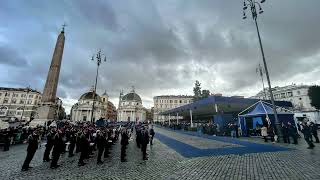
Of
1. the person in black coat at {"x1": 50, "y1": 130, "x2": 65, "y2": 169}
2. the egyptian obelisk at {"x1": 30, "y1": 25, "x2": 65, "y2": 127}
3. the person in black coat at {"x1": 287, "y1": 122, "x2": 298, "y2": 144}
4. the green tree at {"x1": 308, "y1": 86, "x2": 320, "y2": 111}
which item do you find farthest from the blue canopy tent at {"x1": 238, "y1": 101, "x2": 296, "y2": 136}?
the green tree at {"x1": 308, "y1": 86, "x2": 320, "y2": 111}

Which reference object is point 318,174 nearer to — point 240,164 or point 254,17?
point 240,164

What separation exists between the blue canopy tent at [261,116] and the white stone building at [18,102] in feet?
313

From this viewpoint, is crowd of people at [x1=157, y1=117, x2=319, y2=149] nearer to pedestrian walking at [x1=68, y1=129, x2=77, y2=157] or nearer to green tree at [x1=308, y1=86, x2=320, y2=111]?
pedestrian walking at [x1=68, y1=129, x2=77, y2=157]

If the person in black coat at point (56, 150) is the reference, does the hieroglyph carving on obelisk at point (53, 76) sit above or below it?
above

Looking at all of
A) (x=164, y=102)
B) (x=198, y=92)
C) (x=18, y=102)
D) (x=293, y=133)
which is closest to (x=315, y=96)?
(x=198, y=92)

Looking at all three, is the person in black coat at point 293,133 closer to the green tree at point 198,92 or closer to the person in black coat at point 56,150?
the person in black coat at point 56,150

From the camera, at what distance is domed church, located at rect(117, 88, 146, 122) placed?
11106 centimetres

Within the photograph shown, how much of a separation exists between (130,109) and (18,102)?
5608 cm

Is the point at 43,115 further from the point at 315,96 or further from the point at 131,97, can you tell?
the point at 131,97

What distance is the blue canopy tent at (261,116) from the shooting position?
20.2 m

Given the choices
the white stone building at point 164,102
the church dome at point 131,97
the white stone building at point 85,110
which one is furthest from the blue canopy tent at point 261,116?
the church dome at point 131,97

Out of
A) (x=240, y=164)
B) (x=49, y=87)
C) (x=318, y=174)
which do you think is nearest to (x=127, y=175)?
(x=240, y=164)

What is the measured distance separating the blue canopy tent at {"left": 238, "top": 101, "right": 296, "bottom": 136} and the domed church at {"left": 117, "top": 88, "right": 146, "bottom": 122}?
8934 cm

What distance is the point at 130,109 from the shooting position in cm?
11138
